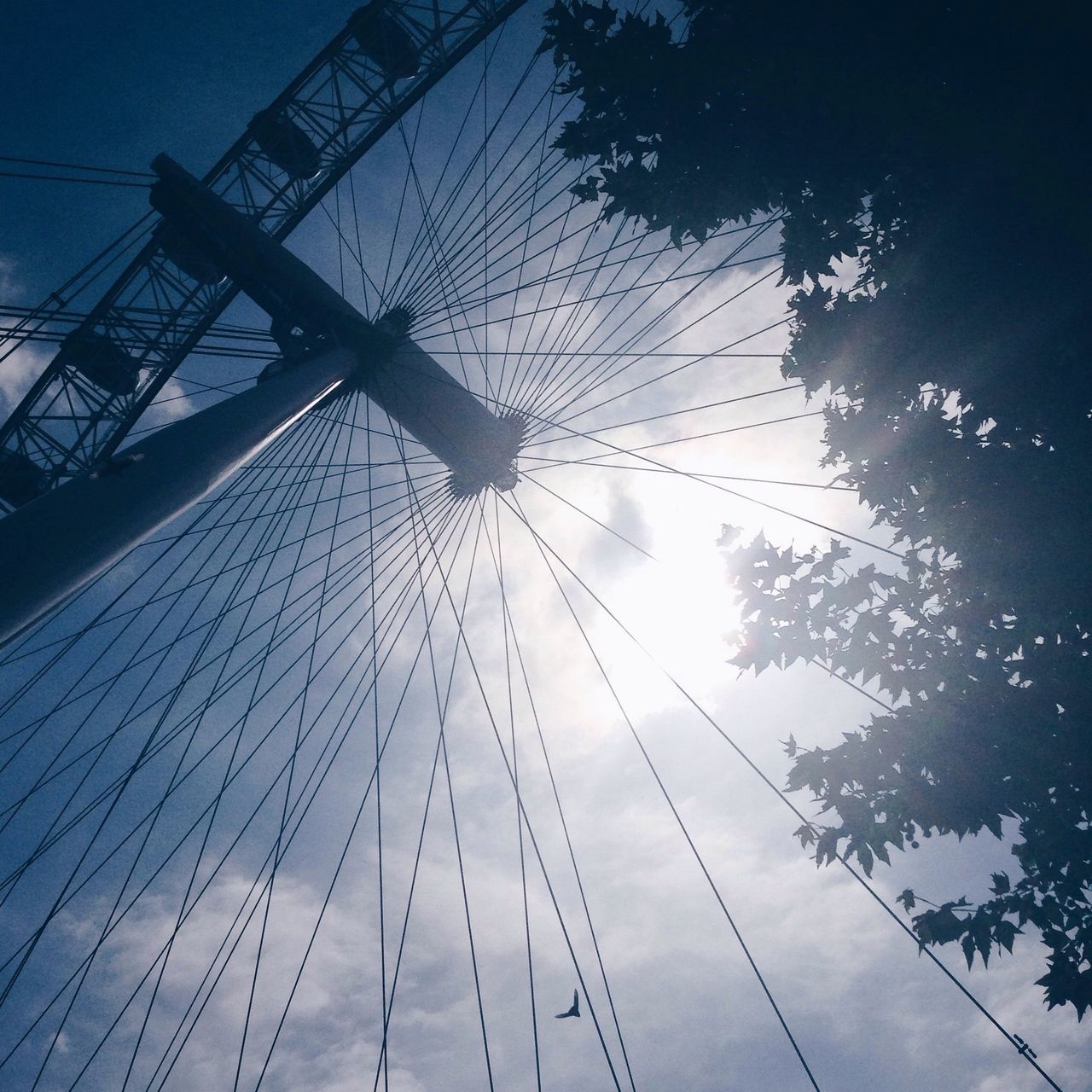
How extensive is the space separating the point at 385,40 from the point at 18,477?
7893 millimetres

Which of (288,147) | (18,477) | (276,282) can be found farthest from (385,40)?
(18,477)

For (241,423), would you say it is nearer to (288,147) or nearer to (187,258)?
(187,258)

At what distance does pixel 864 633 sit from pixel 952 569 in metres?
0.79

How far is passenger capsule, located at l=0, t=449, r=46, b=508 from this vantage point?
8.10 metres

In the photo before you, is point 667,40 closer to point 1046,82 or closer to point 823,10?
point 823,10

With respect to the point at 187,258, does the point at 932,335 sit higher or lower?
lower

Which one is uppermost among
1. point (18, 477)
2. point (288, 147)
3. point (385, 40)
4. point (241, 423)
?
point (385, 40)

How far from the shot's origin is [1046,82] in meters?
3.78

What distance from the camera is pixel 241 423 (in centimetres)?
388

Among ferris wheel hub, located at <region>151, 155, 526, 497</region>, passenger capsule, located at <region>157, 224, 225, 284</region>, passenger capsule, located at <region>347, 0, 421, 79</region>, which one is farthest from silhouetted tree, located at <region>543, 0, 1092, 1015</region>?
passenger capsule, located at <region>157, 224, 225, 284</region>

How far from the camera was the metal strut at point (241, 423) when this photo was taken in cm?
268

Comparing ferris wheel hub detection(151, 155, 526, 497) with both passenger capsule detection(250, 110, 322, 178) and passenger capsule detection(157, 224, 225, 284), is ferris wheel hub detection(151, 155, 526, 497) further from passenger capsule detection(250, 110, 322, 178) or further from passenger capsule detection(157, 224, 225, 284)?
passenger capsule detection(250, 110, 322, 178)

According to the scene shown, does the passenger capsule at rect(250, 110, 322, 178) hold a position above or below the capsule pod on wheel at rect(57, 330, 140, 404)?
above

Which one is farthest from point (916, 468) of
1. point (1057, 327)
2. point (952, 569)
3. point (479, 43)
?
point (479, 43)
